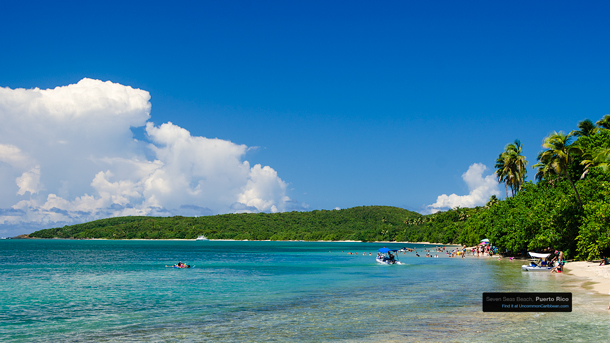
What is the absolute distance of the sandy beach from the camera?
114 ft

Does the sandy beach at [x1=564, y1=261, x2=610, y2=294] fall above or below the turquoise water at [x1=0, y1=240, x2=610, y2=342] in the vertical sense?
above

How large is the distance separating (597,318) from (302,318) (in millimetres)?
15235

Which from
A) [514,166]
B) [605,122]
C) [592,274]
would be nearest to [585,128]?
[605,122]

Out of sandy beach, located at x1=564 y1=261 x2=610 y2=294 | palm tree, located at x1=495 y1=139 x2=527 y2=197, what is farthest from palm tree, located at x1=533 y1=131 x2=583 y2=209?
palm tree, located at x1=495 y1=139 x2=527 y2=197

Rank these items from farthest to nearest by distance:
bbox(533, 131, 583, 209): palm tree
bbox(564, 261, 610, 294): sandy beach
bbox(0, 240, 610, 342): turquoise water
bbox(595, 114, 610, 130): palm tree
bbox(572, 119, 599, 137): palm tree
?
bbox(572, 119, 599, 137): palm tree
bbox(595, 114, 610, 130): palm tree
bbox(533, 131, 583, 209): palm tree
bbox(564, 261, 610, 294): sandy beach
bbox(0, 240, 610, 342): turquoise water

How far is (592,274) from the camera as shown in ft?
143

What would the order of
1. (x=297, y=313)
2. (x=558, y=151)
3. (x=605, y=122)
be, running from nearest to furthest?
(x=297, y=313) → (x=558, y=151) → (x=605, y=122)

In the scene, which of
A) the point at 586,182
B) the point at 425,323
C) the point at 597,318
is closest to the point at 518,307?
the point at 597,318

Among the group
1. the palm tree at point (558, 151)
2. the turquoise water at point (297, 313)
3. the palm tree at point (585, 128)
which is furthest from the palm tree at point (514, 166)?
the turquoise water at point (297, 313)

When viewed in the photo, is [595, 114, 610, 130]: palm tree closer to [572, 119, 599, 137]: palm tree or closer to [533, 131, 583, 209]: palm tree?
[572, 119, 599, 137]: palm tree

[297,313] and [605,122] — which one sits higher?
[605,122]

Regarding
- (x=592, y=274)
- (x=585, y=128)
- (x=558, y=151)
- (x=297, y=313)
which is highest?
(x=585, y=128)

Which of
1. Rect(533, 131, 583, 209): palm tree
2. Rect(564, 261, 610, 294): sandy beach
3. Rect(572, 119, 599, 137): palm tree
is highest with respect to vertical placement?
Rect(572, 119, 599, 137): palm tree

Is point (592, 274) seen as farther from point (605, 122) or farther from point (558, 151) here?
point (605, 122)
